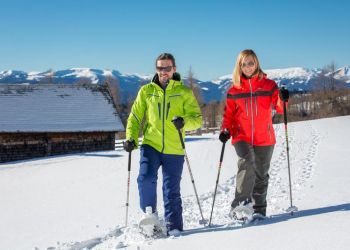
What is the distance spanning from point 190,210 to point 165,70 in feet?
8.12

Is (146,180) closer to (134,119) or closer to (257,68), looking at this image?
(134,119)

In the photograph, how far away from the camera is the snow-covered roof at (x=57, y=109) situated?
2503cm

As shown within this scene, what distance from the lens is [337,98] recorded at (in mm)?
62156

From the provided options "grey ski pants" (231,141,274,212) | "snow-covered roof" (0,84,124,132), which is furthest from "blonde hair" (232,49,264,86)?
"snow-covered roof" (0,84,124,132)

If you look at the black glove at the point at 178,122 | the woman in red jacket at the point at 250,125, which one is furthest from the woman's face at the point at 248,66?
the black glove at the point at 178,122

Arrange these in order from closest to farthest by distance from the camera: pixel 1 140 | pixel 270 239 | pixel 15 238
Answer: pixel 270 239 → pixel 15 238 → pixel 1 140

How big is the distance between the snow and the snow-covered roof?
419 inches

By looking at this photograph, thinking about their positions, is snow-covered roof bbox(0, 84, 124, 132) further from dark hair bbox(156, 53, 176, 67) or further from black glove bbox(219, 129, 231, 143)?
black glove bbox(219, 129, 231, 143)

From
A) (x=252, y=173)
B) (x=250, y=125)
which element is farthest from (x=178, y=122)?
(x=252, y=173)

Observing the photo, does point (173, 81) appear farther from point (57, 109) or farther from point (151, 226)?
point (57, 109)

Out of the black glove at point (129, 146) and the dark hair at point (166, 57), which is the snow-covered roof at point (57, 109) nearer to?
the black glove at point (129, 146)

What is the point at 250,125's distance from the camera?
4.80m

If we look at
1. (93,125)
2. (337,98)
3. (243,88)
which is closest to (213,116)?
(337,98)

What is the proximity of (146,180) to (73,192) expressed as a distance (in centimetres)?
662
